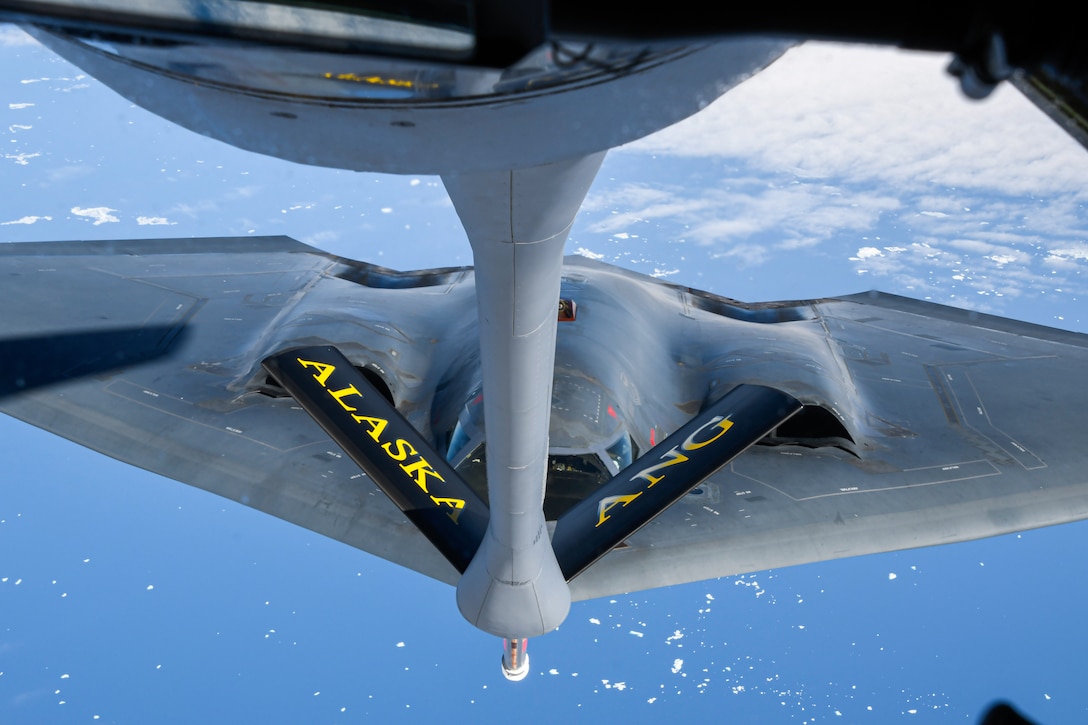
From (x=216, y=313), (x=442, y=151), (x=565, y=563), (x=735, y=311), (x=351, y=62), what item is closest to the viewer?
(x=351, y=62)

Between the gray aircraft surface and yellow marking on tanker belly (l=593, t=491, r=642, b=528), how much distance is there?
3 cm

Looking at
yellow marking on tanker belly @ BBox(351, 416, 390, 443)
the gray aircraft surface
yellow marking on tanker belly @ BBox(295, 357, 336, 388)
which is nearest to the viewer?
the gray aircraft surface

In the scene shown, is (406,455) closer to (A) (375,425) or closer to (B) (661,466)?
(A) (375,425)

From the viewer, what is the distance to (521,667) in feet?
38.5

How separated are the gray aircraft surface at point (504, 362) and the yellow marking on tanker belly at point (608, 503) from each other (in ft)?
0.09

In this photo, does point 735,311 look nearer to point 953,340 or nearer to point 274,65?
point 953,340

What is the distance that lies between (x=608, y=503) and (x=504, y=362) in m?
4.59

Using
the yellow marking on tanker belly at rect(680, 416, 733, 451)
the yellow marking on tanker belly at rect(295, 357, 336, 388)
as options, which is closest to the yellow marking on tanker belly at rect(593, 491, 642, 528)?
the yellow marking on tanker belly at rect(680, 416, 733, 451)

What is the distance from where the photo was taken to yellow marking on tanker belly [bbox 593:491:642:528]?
31.9 ft

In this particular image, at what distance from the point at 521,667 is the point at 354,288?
7.44 metres

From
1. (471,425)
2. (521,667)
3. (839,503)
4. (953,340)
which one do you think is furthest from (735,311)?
(521,667)

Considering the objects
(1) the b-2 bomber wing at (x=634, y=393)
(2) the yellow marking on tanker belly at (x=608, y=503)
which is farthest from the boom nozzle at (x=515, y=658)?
(2) the yellow marking on tanker belly at (x=608, y=503)

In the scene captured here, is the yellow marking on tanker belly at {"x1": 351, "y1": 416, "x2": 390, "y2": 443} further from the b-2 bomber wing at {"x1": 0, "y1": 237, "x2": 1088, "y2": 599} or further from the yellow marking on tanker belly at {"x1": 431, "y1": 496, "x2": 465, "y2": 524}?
the b-2 bomber wing at {"x1": 0, "y1": 237, "x2": 1088, "y2": 599}

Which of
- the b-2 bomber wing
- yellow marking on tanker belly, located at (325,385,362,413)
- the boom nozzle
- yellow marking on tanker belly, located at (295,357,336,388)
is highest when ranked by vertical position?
yellow marking on tanker belly, located at (295,357,336,388)
